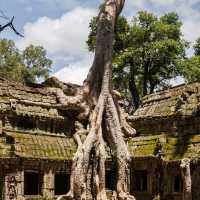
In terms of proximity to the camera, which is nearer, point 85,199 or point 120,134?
point 85,199

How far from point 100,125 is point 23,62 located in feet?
78.4

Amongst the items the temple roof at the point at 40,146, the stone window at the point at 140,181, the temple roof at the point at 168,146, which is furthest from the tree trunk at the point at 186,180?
the temple roof at the point at 40,146

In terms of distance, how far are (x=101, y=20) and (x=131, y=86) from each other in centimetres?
1898

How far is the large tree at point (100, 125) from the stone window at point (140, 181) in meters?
3.08

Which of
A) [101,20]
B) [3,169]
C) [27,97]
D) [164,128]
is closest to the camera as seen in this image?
[3,169]

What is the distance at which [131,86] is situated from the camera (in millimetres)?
36531

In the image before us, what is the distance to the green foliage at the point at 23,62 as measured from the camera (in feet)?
123

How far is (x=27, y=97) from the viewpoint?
1897cm

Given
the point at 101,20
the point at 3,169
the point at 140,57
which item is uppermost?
the point at 140,57

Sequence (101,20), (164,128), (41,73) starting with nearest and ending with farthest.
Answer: (101,20)
(164,128)
(41,73)

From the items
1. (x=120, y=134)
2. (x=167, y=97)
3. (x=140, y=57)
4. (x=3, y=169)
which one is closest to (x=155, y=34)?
(x=140, y=57)

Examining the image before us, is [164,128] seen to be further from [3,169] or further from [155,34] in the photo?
[155,34]

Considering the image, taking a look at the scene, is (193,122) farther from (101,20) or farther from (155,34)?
(155,34)

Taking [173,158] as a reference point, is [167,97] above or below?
above
